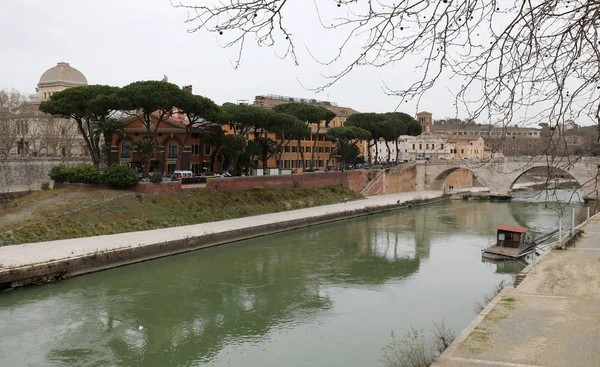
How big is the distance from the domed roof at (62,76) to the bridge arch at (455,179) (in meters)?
33.0

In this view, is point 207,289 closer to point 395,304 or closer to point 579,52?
point 395,304

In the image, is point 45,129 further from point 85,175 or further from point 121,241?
point 121,241

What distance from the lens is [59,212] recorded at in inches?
785

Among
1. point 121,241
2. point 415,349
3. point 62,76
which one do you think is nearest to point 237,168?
point 121,241

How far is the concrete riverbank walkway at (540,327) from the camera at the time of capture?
22.7ft

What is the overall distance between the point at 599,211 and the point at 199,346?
22888mm

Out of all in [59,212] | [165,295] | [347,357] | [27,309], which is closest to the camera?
[347,357]

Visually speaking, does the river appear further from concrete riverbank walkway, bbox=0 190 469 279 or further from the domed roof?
the domed roof

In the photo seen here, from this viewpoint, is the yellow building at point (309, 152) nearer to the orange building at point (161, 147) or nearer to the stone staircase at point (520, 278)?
the orange building at point (161, 147)

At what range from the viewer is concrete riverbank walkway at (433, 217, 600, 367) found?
22.7ft

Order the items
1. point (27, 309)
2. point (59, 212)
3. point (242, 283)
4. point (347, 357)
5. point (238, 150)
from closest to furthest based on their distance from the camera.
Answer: point (347, 357) → point (27, 309) → point (242, 283) → point (59, 212) → point (238, 150)

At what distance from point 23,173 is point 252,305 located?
21525 millimetres

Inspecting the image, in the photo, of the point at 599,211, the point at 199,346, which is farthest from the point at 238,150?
the point at 199,346

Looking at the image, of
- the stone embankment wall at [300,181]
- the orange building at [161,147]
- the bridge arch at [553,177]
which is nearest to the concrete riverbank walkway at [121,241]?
the stone embankment wall at [300,181]
